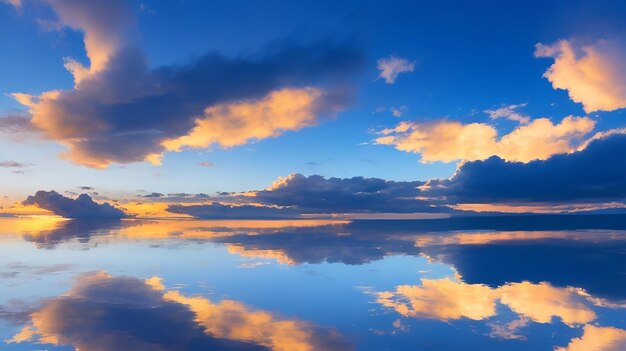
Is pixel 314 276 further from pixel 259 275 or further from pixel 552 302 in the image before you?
pixel 552 302

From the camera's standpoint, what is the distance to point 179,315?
2319 centimetres

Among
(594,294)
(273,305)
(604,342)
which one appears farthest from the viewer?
(594,294)

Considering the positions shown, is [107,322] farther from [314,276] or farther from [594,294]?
[594,294]

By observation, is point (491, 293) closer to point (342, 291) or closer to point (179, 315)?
point (342, 291)

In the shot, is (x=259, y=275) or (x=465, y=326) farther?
(x=259, y=275)

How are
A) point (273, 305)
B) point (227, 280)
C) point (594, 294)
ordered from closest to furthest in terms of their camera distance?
point (273, 305), point (594, 294), point (227, 280)

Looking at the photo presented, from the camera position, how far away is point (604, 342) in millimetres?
19141

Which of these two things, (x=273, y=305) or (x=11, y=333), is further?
(x=273, y=305)

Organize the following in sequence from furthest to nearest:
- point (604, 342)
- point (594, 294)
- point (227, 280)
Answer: point (227, 280) < point (594, 294) < point (604, 342)

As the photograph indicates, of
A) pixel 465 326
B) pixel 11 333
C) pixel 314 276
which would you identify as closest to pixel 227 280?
pixel 314 276

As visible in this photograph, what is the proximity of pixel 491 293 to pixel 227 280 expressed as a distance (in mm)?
20249

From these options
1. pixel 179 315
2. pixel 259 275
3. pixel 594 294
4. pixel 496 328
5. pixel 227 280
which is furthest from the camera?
pixel 259 275

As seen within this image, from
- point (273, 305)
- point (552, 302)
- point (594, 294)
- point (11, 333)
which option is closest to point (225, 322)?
point (273, 305)

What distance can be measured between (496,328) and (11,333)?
2432 cm
